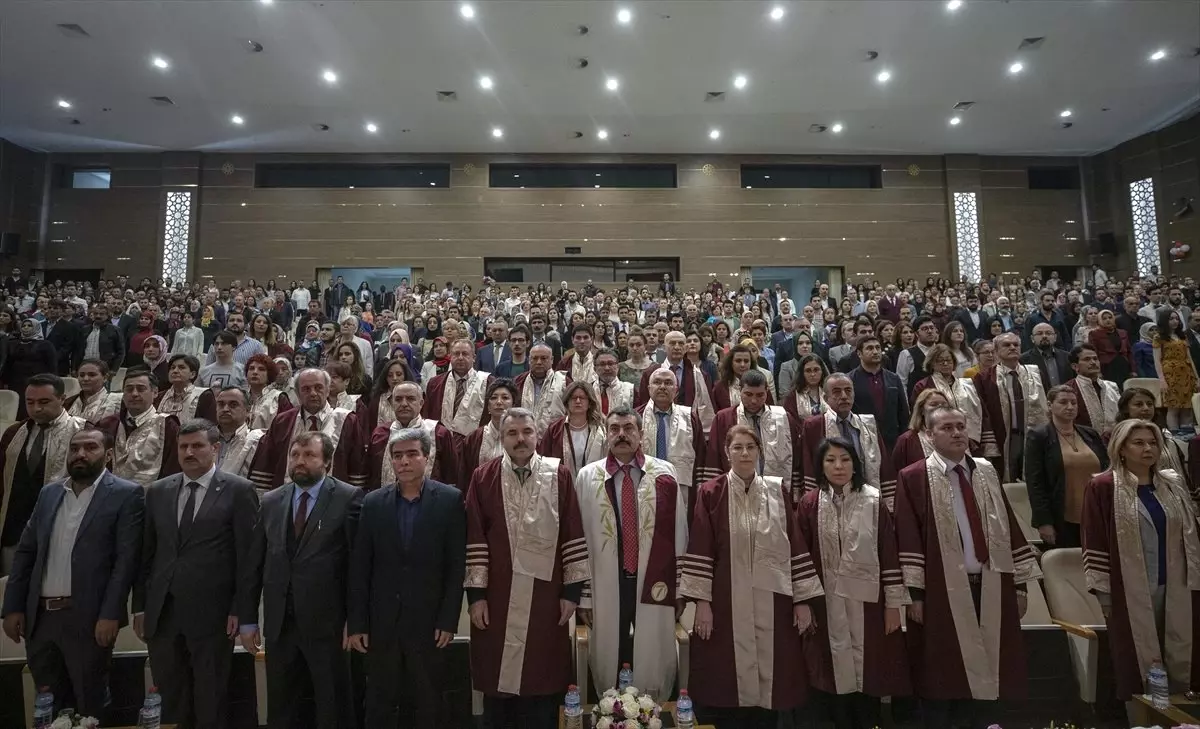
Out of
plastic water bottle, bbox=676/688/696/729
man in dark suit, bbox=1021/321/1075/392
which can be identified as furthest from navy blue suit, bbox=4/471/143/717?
man in dark suit, bbox=1021/321/1075/392

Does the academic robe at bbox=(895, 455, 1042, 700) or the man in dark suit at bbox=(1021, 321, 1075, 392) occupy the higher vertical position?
the man in dark suit at bbox=(1021, 321, 1075, 392)

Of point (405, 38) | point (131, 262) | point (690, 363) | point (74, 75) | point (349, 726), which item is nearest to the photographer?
point (349, 726)

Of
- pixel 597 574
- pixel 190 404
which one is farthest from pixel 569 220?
pixel 597 574

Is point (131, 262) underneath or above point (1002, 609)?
above

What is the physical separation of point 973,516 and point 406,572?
112 inches

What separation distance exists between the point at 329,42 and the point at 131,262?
10099 mm

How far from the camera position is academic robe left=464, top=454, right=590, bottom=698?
300cm

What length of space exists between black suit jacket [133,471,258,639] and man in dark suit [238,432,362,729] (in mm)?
124

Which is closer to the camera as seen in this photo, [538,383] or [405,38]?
[538,383]

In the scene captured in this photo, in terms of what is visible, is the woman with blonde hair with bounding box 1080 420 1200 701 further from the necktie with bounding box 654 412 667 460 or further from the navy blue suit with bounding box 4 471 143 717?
the navy blue suit with bounding box 4 471 143 717

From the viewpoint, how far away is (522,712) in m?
3.09

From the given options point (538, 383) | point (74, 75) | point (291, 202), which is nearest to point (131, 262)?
point (291, 202)

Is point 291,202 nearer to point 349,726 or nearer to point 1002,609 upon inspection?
point 349,726

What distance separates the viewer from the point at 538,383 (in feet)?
17.0
